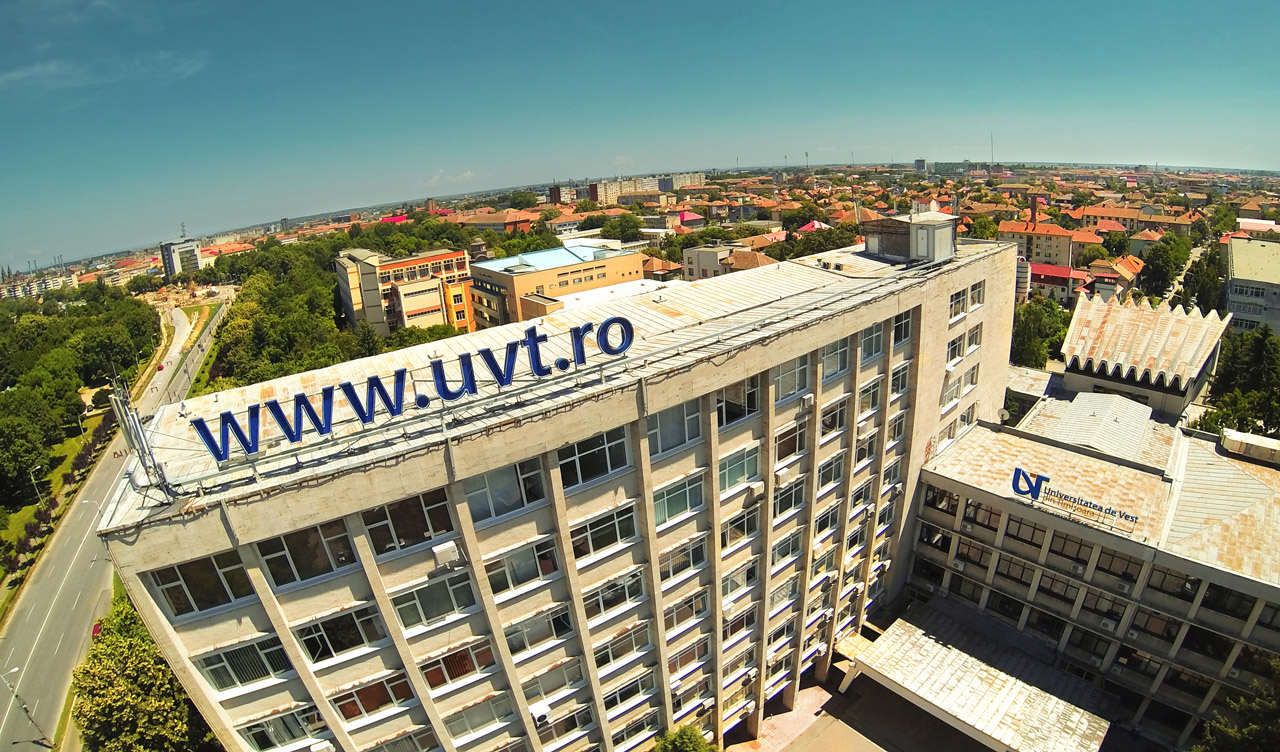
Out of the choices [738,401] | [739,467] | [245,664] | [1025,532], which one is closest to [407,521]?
[245,664]

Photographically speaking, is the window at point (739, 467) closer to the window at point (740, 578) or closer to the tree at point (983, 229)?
the window at point (740, 578)

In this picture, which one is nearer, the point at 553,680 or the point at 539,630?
the point at 539,630

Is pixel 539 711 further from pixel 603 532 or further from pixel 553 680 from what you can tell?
pixel 603 532

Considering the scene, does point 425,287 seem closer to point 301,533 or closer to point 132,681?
point 132,681

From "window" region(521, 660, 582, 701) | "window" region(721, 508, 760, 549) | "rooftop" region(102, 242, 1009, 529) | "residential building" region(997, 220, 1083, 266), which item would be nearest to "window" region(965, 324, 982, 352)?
"rooftop" region(102, 242, 1009, 529)

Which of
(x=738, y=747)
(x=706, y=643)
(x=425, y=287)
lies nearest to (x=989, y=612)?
(x=738, y=747)
